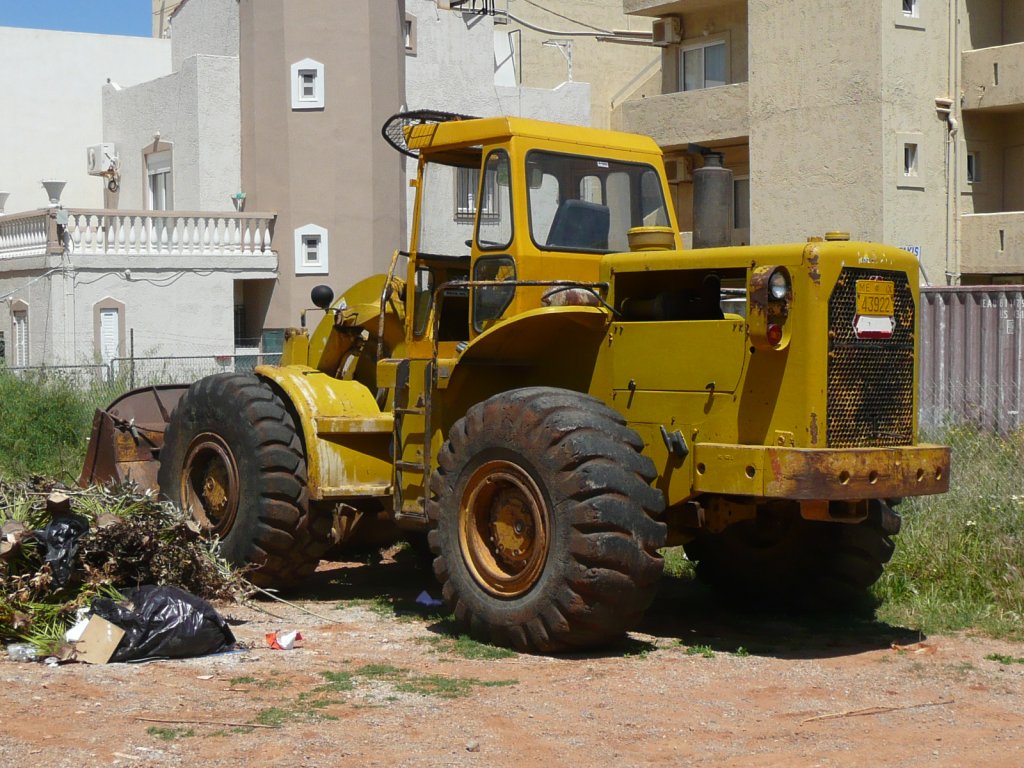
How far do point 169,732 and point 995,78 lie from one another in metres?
25.3

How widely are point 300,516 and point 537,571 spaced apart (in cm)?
244

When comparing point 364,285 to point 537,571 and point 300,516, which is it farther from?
point 537,571

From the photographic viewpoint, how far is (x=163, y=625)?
862 cm

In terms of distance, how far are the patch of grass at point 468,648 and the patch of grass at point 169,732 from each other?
2140 millimetres

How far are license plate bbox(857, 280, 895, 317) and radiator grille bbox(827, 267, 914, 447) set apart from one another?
3 centimetres

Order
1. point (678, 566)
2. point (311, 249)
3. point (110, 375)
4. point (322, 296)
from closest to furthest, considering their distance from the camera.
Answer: point (322, 296) < point (678, 566) < point (110, 375) < point (311, 249)

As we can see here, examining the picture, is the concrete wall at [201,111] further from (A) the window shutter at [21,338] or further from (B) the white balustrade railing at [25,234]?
(A) the window shutter at [21,338]

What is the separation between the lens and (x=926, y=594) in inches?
412

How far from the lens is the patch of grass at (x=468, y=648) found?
28.5 feet

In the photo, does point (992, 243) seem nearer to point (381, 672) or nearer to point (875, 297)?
point (875, 297)

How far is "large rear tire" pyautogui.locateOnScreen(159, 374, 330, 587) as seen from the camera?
10.4m

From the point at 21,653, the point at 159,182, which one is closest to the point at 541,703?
the point at 21,653

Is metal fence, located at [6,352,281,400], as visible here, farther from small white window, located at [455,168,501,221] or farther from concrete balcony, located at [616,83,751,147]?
concrete balcony, located at [616,83,751,147]

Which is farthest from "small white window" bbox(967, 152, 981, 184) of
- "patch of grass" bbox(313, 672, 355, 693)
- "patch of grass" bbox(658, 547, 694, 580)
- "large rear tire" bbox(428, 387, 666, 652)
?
"patch of grass" bbox(313, 672, 355, 693)
